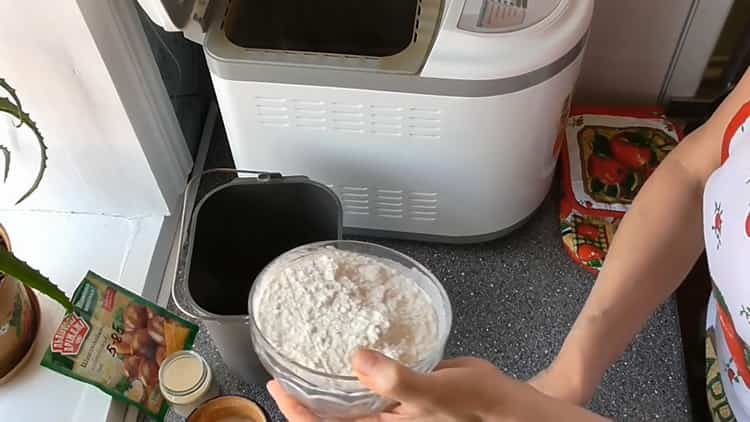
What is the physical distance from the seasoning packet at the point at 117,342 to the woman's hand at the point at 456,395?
0.35 metres

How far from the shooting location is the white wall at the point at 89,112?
0.73 metres

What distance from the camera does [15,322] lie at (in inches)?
32.0

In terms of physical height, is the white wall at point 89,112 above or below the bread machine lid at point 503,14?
below

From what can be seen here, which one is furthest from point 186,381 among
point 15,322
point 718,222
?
point 718,222

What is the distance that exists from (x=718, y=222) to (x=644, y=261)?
0.23ft

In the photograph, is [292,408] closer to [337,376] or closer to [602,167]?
[337,376]

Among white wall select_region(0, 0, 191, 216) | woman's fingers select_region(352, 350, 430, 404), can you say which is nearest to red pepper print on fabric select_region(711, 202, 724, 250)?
woman's fingers select_region(352, 350, 430, 404)

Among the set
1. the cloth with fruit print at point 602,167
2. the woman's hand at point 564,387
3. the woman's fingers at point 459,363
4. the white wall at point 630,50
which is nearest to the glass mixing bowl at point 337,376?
the woman's fingers at point 459,363

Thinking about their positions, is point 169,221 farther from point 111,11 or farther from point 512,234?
point 512,234

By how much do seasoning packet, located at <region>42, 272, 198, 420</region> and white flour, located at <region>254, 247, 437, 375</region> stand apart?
0.23 meters

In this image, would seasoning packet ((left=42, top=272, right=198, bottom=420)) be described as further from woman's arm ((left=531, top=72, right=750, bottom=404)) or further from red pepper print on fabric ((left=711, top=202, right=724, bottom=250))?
red pepper print on fabric ((left=711, top=202, right=724, bottom=250))

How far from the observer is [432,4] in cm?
75

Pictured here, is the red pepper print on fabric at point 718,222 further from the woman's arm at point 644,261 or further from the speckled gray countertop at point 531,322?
the speckled gray countertop at point 531,322

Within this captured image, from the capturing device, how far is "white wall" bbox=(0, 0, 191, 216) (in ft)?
2.40
